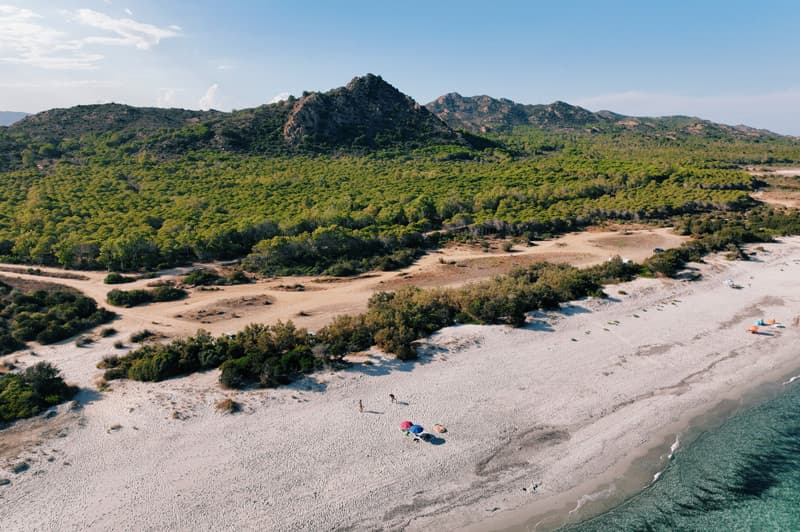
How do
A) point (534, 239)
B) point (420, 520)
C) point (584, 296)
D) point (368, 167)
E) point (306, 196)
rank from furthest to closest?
point (368, 167) < point (306, 196) < point (534, 239) < point (584, 296) < point (420, 520)

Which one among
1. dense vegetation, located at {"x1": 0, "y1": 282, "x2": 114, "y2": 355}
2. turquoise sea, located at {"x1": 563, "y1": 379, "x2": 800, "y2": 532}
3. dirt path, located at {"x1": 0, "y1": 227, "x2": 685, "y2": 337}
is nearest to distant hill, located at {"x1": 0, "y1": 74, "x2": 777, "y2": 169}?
dirt path, located at {"x1": 0, "y1": 227, "x2": 685, "y2": 337}

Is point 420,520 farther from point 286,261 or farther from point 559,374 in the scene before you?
point 286,261

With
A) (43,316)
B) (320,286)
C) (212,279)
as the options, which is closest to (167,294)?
(212,279)

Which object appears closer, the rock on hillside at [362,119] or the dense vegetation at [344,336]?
the dense vegetation at [344,336]

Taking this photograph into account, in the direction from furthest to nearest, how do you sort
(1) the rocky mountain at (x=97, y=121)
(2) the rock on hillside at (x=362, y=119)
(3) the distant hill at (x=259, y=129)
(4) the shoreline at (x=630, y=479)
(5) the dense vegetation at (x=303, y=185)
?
(2) the rock on hillside at (x=362, y=119)
(1) the rocky mountain at (x=97, y=121)
(3) the distant hill at (x=259, y=129)
(5) the dense vegetation at (x=303, y=185)
(4) the shoreline at (x=630, y=479)

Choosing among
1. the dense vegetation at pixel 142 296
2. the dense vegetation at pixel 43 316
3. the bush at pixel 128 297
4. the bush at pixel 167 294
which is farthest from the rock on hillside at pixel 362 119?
the dense vegetation at pixel 43 316

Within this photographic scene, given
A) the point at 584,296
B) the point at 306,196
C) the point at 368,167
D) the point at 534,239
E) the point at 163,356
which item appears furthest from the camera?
the point at 368,167

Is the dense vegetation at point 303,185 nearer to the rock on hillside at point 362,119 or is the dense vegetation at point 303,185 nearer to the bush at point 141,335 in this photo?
the rock on hillside at point 362,119

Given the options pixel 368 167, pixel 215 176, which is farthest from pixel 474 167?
pixel 215 176

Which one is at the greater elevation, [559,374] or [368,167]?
[368,167]
